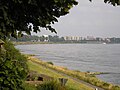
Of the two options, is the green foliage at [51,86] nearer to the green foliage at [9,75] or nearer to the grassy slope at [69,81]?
the grassy slope at [69,81]

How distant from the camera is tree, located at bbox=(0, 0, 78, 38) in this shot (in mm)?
7781

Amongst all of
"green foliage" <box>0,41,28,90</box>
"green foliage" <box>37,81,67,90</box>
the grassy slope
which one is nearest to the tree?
"green foliage" <box>0,41,28,90</box>

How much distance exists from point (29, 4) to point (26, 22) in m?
0.80

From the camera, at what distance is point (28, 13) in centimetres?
825

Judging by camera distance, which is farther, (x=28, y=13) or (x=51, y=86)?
(x=51, y=86)

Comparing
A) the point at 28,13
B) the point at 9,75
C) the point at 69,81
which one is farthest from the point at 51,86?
the point at 69,81

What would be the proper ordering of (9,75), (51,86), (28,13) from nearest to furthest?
(28,13)
(9,75)
(51,86)

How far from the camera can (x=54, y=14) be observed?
27.9 ft

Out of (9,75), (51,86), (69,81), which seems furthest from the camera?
(69,81)

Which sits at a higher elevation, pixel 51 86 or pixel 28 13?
pixel 28 13

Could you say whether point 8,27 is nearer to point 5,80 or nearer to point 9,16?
point 9,16

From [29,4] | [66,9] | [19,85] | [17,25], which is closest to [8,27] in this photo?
[17,25]

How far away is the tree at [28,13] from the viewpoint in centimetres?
778

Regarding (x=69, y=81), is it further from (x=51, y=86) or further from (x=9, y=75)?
(x=9, y=75)
